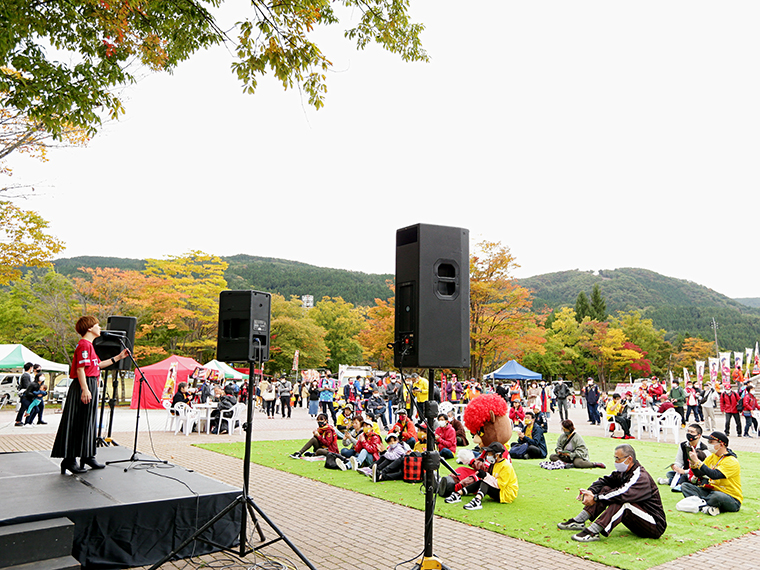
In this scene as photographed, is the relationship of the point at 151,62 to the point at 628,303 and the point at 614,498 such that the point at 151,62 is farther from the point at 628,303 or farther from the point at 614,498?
the point at 628,303

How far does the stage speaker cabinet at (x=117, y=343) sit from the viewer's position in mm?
7629

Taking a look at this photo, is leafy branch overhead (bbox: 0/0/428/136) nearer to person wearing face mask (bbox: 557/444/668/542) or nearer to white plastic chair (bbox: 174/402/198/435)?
person wearing face mask (bbox: 557/444/668/542)

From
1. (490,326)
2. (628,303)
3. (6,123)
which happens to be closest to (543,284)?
(628,303)

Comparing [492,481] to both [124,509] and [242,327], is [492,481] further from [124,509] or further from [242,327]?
[124,509]

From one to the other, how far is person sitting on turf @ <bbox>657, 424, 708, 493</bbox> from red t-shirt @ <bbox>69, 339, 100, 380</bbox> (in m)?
7.11

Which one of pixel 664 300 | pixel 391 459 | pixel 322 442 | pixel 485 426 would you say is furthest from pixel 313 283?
pixel 485 426

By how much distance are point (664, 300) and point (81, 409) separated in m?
133

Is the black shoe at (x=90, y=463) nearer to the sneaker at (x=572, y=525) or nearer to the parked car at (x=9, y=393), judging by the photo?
the sneaker at (x=572, y=525)

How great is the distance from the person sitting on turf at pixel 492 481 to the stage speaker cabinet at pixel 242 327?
3633 mm

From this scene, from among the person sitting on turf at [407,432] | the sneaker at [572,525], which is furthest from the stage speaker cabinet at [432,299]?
the person sitting on turf at [407,432]

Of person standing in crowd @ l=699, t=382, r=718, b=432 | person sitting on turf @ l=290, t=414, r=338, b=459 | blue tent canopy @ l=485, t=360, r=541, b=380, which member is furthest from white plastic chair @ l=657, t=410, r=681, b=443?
blue tent canopy @ l=485, t=360, r=541, b=380

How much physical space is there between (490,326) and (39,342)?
2930cm

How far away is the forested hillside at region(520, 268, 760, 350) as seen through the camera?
91188 mm

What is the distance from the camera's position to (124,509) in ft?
14.1
